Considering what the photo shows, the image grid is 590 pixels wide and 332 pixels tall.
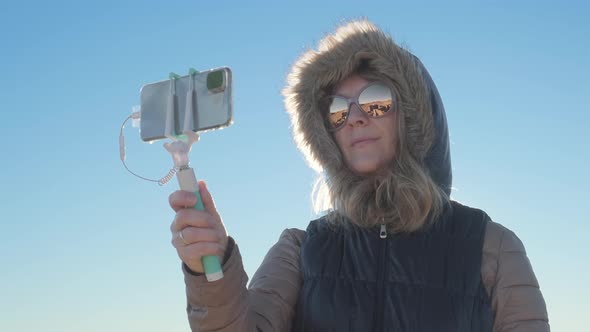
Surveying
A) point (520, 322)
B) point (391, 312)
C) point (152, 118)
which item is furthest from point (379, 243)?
point (152, 118)

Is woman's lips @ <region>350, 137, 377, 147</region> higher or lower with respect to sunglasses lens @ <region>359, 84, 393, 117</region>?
lower

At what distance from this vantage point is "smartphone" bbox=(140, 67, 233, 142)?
2533 mm

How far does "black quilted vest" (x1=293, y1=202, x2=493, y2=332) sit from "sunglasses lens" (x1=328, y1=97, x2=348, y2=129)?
0.73 m

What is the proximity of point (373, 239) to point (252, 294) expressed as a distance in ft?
2.41

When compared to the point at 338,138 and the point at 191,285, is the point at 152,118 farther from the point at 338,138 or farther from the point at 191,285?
the point at 338,138

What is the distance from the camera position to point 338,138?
412 centimetres

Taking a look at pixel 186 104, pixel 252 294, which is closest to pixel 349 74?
pixel 252 294

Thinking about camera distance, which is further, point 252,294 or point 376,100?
point 376,100

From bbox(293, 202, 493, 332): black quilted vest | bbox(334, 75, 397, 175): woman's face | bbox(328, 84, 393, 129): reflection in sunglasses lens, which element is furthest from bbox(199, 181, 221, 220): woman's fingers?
bbox(328, 84, 393, 129): reflection in sunglasses lens

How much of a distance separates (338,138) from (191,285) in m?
1.75

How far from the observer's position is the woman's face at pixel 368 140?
153 inches

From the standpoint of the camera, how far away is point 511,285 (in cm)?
333

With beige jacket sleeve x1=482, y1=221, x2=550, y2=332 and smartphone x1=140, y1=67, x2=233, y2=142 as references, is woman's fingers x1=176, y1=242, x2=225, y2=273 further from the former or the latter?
beige jacket sleeve x1=482, y1=221, x2=550, y2=332

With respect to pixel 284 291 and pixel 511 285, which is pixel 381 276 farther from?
pixel 511 285
